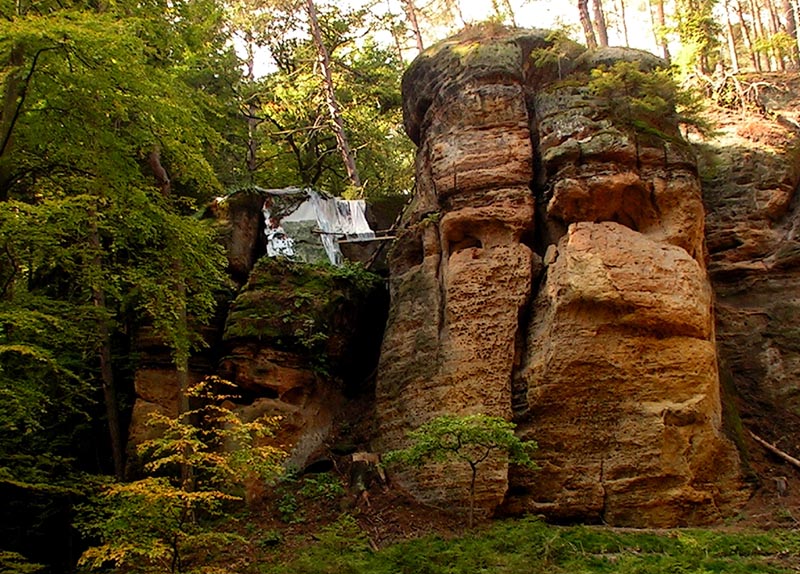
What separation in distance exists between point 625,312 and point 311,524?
6.35m

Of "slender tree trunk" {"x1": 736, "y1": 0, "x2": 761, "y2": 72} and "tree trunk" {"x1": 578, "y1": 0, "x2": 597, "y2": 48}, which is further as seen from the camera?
"slender tree trunk" {"x1": 736, "y1": 0, "x2": 761, "y2": 72}

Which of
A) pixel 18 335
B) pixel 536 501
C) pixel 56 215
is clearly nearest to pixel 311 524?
pixel 536 501

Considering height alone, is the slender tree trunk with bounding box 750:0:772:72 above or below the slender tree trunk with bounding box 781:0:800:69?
above

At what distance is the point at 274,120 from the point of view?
20.5 metres

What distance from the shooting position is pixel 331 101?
18.2m

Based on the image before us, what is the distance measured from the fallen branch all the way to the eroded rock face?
4.63 ft

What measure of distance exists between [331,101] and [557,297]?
34.9 ft

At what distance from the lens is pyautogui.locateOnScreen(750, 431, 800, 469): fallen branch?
1050cm

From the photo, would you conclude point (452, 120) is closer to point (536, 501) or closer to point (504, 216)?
point (504, 216)

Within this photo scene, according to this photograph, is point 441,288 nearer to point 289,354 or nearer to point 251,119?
point 289,354

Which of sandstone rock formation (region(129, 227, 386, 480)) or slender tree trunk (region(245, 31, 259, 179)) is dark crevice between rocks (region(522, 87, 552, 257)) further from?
slender tree trunk (region(245, 31, 259, 179))

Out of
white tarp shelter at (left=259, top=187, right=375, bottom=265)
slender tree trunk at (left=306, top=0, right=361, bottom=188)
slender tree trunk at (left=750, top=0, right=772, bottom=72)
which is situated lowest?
white tarp shelter at (left=259, top=187, right=375, bottom=265)

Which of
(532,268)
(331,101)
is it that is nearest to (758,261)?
(532,268)

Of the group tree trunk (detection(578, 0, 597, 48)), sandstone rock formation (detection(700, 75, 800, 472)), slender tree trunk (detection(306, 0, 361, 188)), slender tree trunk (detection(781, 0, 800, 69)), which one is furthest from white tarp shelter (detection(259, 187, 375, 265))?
slender tree trunk (detection(781, 0, 800, 69))
